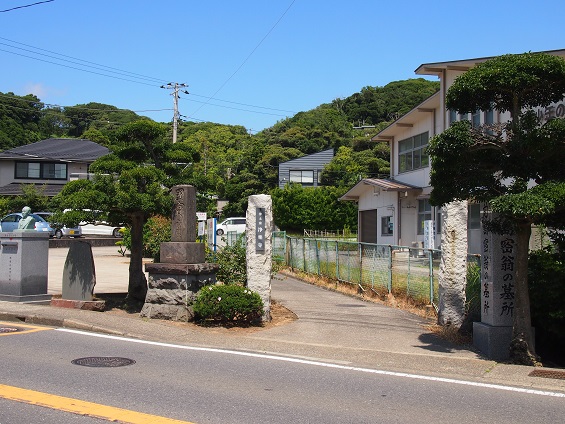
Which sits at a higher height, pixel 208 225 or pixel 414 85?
pixel 414 85

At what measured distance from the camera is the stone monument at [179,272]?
11.5m

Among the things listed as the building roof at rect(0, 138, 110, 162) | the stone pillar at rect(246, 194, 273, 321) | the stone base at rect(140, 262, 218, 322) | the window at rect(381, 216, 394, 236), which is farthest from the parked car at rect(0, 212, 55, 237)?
the stone pillar at rect(246, 194, 273, 321)

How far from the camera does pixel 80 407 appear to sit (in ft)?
18.9

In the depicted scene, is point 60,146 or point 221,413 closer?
point 221,413

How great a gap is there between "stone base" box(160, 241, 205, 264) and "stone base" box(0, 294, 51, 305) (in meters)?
3.12

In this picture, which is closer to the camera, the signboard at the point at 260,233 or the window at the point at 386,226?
the signboard at the point at 260,233

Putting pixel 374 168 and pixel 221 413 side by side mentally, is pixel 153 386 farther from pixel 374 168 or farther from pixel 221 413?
pixel 374 168

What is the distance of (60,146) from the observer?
56.1 meters

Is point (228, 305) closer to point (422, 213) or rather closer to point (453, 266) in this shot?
point (453, 266)

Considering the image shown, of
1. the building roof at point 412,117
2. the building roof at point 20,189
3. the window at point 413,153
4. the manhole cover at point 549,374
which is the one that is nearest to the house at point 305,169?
the building roof at point 20,189

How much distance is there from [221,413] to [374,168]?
173ft

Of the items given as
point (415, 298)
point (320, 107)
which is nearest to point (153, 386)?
point (415, 298)

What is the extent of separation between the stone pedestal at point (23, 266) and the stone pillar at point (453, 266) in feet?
27.1

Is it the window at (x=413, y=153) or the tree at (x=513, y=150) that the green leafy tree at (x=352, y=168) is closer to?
the window at (x=413, y=153)
